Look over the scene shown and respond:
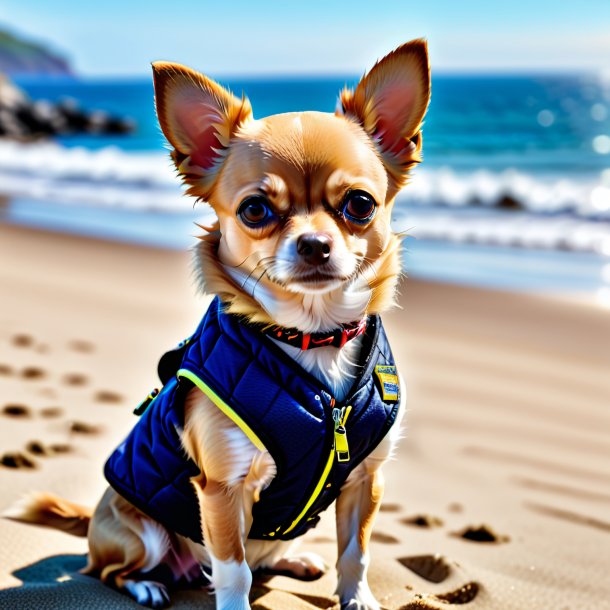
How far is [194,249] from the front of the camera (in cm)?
242

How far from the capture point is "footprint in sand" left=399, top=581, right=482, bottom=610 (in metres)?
2.73

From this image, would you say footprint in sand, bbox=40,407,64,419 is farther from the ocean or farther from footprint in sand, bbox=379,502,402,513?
footprint in sand, bbox=379,502,402,513

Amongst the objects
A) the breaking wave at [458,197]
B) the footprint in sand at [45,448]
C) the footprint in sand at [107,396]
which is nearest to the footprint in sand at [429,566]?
the footprint in sand at [45,448]

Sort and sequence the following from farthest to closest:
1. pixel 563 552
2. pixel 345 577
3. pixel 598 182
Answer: pixel 598 182 → pixel 563 552 → pixel 345 577

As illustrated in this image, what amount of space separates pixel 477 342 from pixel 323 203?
400 centimetres

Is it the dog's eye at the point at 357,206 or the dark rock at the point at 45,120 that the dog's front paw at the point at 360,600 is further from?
the dark rock at the point at 45,120

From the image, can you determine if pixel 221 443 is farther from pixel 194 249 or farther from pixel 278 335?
pixel 194 249

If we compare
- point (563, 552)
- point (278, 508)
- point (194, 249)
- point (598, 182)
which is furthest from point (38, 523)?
point (598, 182)

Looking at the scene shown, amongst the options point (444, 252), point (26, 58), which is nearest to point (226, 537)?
point (444, 252)

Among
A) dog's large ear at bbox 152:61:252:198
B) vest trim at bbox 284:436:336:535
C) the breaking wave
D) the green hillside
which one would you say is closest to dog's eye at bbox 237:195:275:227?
dog's large ear at bbox 152:61:252:198

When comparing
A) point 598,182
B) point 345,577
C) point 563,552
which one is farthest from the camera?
point 598,182

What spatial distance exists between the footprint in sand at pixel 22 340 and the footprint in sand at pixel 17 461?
6.30ft

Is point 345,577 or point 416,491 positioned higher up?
point 345,577

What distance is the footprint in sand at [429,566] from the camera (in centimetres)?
304
